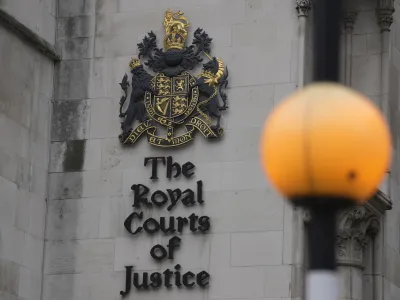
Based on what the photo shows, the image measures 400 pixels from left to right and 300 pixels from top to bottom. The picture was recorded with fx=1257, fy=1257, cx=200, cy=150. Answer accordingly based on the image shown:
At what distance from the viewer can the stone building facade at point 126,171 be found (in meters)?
19.5

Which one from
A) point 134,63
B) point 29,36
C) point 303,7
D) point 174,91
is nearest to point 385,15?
point 303,7

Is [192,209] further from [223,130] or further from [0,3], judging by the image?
[0,3]

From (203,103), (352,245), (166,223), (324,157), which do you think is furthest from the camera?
(352,245)

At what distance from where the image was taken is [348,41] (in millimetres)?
22406

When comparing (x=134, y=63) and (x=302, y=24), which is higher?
(x=302, y=24)

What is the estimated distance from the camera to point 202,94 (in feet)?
66.5

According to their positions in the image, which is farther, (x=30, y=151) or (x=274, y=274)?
(x=30, y=151)

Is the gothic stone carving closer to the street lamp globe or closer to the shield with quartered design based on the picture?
the shield with quartered design

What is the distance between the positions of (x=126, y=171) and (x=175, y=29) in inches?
97.5

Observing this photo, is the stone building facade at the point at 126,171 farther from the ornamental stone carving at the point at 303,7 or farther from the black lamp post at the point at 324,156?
the black lamp post at the point at 324,156

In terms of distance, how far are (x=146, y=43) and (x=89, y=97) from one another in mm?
1344

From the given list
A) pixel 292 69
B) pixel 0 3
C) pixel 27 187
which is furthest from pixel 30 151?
pixel 292 69

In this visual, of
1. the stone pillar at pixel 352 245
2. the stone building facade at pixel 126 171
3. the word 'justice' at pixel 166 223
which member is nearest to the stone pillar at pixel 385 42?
the stone building facade at pixel 126 171

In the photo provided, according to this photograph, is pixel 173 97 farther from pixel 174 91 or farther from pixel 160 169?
pixel 160 169
